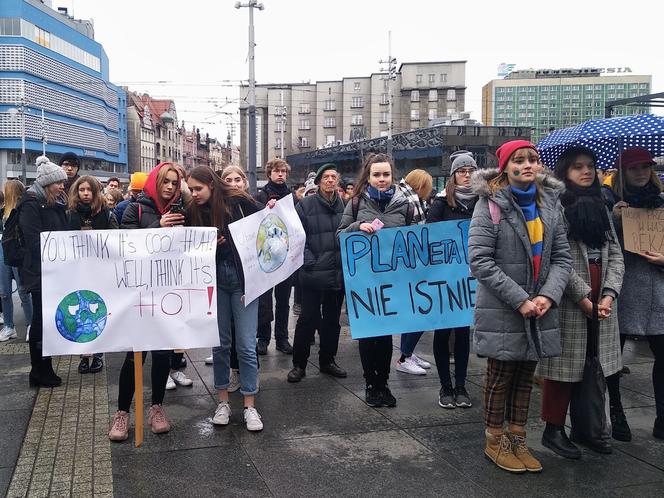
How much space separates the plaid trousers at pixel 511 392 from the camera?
13.0 feet

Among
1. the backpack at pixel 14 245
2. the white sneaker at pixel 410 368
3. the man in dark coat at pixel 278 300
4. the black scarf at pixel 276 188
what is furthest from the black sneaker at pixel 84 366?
the white sneaker at pixel 410 368

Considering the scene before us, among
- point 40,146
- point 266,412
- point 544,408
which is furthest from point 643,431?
point 40,146

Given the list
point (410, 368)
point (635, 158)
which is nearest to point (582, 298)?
point (635, 158)

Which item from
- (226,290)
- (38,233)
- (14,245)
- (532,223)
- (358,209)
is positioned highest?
(358,209)

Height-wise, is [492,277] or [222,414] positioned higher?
[492,277]

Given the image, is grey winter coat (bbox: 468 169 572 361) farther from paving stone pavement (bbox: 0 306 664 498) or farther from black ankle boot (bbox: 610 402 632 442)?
black ankle boot (bbox: 610 402 632 442)

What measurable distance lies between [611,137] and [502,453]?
2.64 meters

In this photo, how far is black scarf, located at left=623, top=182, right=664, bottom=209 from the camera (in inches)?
182

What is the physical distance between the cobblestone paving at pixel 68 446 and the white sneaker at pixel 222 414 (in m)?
0.74

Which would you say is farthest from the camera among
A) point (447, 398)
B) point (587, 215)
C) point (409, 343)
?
point (409, 343)

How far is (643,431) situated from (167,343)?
3.40 meters

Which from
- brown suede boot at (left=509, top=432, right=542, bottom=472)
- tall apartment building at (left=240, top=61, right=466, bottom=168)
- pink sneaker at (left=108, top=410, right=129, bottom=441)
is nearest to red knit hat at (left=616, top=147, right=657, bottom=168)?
brown suede boot at (left=509, top=432, right=542, bottom=472)

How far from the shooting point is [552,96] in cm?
9031

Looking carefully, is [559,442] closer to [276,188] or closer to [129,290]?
[129,290]
